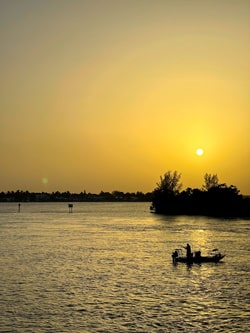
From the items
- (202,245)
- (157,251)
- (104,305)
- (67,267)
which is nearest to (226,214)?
(202,245)

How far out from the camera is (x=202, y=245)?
82.4m

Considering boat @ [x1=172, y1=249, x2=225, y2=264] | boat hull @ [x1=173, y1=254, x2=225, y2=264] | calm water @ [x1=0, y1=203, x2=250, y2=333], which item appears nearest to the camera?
calm water @ [x1=0, y1=203, x2=250, y2=333]

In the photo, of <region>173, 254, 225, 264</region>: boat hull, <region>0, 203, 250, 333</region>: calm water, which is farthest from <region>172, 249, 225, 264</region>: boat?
<region>0, 203, 250, 333</region>: calm water

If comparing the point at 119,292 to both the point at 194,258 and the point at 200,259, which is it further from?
the point at 200,259

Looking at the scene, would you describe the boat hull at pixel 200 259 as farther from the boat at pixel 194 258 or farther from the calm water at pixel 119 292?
the calm water at pixel 119 292

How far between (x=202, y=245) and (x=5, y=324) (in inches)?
2124

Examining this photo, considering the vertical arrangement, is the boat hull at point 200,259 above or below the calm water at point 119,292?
above

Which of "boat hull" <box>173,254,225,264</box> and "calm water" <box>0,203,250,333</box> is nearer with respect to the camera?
"calm water" <box>0,203,250,333</box>

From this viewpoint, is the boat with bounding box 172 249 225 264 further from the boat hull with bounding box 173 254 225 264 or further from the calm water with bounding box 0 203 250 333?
the calm water with bounding box 0 203 250 333

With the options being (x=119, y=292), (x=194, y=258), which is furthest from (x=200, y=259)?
(x=119, y=292)

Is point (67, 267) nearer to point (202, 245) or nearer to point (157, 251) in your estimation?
point (157, 251)

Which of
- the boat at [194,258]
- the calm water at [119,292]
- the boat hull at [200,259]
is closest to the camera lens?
the calm water at [119,292]

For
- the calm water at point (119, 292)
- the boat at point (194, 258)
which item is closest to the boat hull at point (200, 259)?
the boat at point (194, 258)

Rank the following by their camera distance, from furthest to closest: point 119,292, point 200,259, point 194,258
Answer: point 200,259
point 194,258
point 119,292
